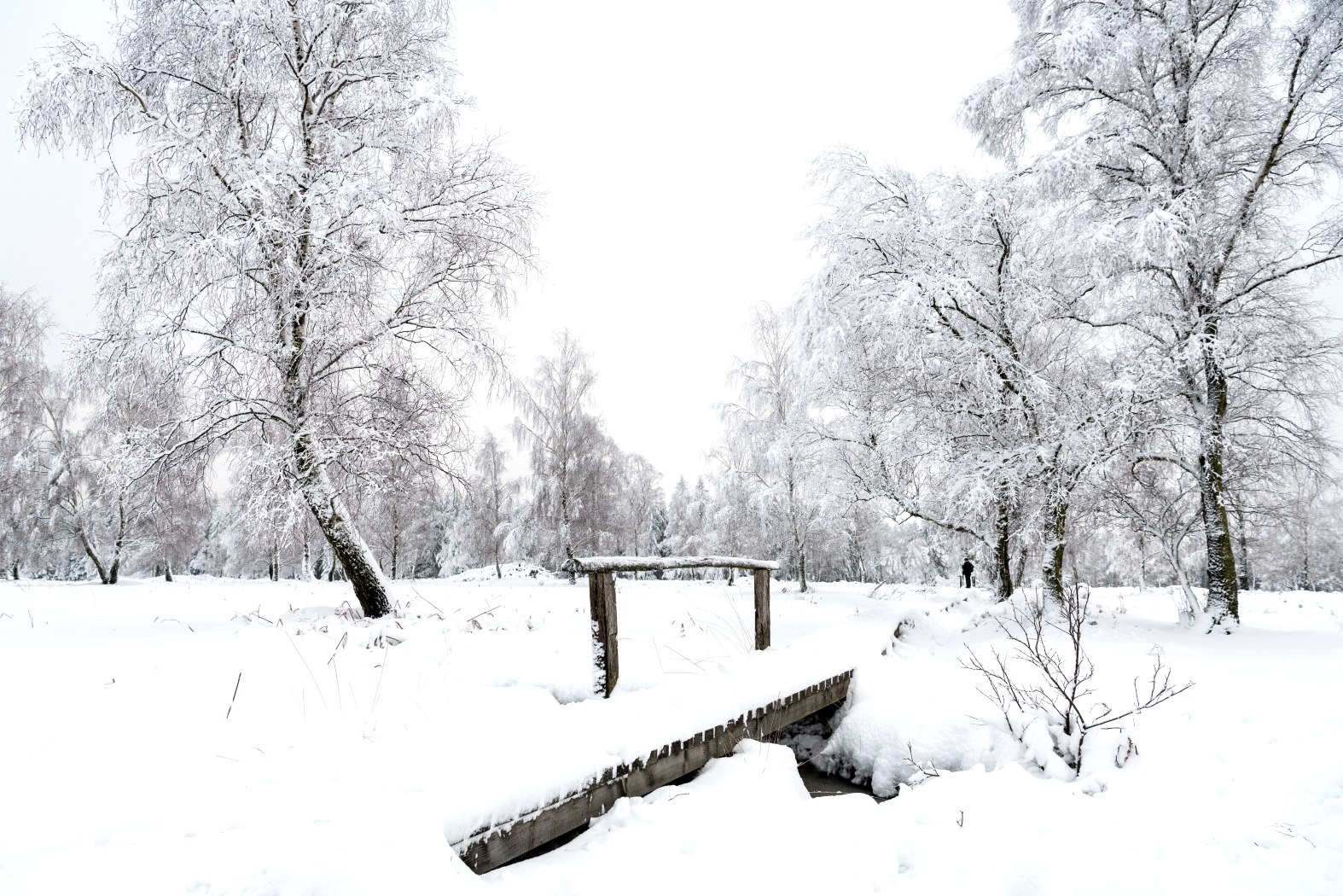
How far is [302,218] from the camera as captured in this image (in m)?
6.24

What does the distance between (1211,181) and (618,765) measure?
10690 mm

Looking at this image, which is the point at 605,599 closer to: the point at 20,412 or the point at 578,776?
the point at 578,776

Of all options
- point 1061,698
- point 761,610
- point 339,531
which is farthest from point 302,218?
point 1061,698

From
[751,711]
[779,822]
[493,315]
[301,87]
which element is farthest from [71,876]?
[301,87]

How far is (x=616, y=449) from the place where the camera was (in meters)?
21.5

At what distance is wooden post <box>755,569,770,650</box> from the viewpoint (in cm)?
562

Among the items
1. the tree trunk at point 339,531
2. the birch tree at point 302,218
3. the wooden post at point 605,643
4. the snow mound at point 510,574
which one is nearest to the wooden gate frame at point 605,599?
the wooden post at point 605,643

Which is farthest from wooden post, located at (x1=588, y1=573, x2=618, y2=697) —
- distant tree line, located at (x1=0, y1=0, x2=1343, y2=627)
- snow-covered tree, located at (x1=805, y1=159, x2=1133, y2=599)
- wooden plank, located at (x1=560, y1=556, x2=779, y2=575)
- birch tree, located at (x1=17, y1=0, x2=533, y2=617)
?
snow-covered tree, located at (x1=805, y1=159, x2=1133, y2=599)

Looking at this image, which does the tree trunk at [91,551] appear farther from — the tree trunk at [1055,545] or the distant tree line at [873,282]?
the tree trunk at [1055,545]

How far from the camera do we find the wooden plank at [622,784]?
2459mm

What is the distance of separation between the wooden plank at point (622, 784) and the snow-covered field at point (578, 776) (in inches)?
3.0

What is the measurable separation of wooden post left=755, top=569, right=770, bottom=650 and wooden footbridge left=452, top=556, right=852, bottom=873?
0.22m

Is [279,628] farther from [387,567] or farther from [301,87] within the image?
[387,567]

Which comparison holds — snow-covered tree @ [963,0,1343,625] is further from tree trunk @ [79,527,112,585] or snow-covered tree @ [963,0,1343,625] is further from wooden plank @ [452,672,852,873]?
tree trunk @ [79,527,112,585]
